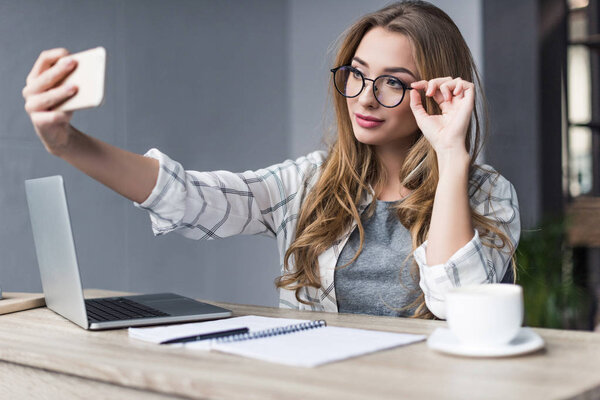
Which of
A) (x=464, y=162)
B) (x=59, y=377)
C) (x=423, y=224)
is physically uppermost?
(x=464, y=162)

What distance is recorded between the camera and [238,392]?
0.76m

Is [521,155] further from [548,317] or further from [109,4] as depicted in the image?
[109,4]

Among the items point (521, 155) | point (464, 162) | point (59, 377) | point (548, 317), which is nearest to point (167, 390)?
point (59, 377)

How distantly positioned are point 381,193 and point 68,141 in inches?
35.1

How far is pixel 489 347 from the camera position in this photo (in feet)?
2.97

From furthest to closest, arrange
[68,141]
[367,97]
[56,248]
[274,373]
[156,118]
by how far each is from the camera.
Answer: [156,118], [367,97], [56,248], [68,141], [274,373]

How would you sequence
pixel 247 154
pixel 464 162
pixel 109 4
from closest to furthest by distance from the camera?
1. pixel 464 162
2. pixel 109 4
3. pixel 247 154

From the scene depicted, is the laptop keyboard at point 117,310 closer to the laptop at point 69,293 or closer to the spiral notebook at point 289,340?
the laptop at point 69,293

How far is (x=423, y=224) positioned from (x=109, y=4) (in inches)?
72.3

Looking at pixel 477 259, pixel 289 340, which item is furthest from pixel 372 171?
pixel 289 340

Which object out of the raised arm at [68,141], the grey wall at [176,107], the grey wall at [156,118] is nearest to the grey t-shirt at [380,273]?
the raised arm at [68,141]

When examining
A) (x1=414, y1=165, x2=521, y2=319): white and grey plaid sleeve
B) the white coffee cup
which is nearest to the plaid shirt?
(x1=414, y1=165, x2=521, y2=319): white and grey plaid sleeve

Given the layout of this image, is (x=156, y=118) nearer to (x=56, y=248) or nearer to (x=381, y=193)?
(x=381, y=193)

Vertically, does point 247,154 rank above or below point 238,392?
above
